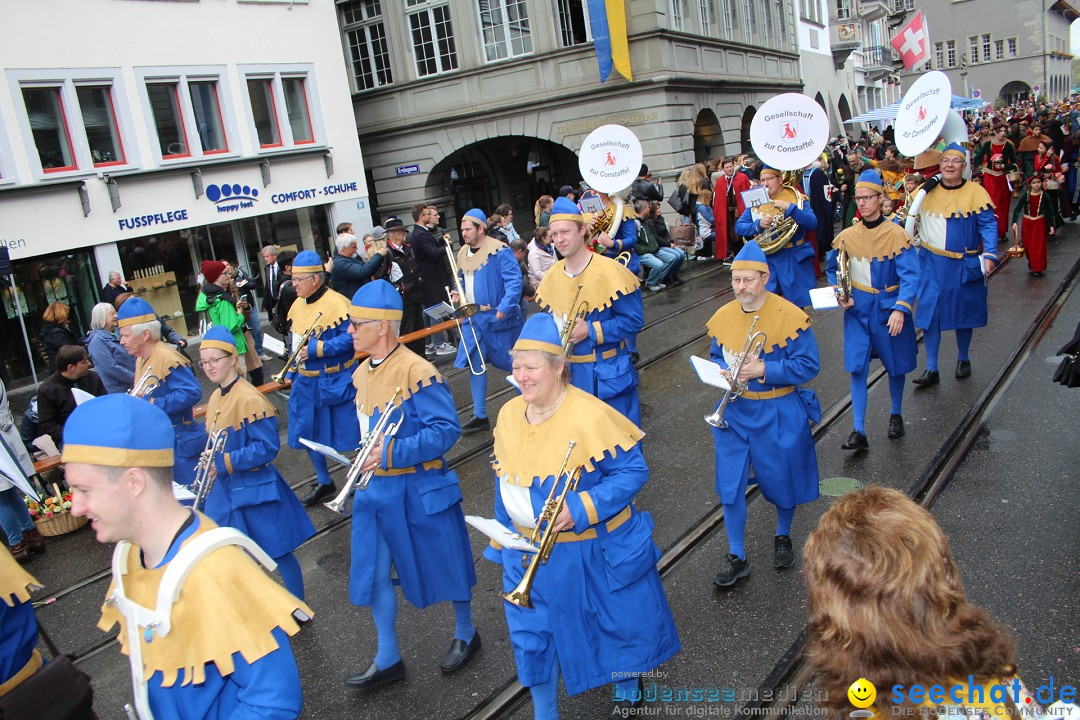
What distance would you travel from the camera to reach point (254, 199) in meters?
20.7

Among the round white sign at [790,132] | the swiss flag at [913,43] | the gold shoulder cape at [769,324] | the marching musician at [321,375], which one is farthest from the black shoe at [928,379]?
the swiss flag at [913,43]

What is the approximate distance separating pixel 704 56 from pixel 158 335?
21.8m

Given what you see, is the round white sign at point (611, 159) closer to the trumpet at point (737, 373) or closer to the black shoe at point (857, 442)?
the black shoe at point (857, 442)

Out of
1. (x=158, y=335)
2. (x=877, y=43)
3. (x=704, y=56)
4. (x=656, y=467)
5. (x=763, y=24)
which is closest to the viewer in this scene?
(x=158, y=335)

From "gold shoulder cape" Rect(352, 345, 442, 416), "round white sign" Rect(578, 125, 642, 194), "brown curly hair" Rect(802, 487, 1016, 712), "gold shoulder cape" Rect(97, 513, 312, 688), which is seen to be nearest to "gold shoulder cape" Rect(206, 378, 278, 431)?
"gold shoulder cape" Rect(352, 345, 442, 416)

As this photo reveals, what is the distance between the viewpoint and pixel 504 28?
23625 mm

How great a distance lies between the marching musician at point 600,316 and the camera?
6.29 m

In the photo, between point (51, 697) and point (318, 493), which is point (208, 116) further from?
point (51, 697)

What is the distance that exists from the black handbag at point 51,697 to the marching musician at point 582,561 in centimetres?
164

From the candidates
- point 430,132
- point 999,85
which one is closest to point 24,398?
point 430,132

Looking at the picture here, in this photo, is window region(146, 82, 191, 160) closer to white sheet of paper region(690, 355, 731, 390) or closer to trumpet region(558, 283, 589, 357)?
trumpet region(558, 283, 589, 357)

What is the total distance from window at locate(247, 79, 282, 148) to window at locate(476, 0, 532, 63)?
6.28 meters

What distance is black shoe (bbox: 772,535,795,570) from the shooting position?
520 cm

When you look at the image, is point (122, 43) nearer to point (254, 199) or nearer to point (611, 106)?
point (254, 199)
